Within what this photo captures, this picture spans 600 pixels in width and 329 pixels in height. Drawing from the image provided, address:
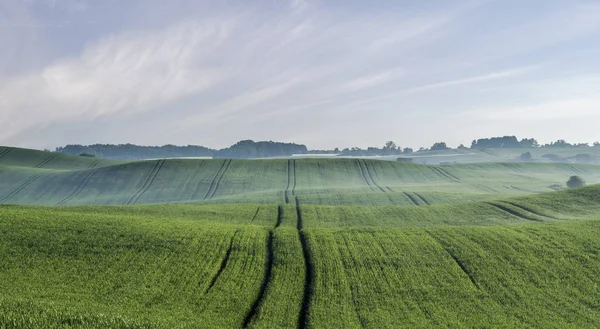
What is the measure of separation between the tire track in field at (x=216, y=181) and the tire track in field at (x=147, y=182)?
42.0 ft

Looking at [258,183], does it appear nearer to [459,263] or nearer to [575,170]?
[459,263]

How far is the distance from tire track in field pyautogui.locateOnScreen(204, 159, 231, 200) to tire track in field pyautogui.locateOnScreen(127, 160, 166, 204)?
1281 cm

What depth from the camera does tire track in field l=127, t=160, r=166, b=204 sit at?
74363 millimetres

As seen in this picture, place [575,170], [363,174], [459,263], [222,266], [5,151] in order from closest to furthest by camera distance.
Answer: [222,266] → [459,263] → [363,174] → [5,151] → [575,170]

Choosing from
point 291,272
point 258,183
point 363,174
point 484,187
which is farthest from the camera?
point 363,174

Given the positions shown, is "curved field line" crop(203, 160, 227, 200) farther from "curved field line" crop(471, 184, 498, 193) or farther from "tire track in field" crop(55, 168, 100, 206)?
"curved field line" crop(471, 184, 498, 193)

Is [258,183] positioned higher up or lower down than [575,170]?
higher up

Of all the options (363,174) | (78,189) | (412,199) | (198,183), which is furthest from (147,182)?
(412,199)

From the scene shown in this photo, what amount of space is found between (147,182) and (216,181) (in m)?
14.8

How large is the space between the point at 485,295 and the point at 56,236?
23543 mm

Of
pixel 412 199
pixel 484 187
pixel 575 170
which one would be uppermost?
pixel 575 170

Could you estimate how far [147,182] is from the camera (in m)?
86.2

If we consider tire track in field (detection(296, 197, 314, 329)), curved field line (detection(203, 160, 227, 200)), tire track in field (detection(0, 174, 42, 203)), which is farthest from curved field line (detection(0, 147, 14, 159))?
tire track in field (detection(296, 197, 314, 329))

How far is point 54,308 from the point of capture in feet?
47.3
